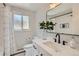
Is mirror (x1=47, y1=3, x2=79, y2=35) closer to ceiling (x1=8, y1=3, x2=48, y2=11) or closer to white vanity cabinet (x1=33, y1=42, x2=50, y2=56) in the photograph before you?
ceiling (x1=8, y1=3, x2=48, y2=11)

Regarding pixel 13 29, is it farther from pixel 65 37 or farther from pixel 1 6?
pixel 65 37

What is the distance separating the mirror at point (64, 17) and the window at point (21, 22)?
47 cm

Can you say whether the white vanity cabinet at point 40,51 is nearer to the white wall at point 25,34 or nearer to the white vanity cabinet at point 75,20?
the white wall at point 25,34

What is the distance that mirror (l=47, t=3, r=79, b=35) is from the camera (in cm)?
162

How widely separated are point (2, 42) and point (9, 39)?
0.49 ft

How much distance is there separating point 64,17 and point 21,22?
32.5 inches

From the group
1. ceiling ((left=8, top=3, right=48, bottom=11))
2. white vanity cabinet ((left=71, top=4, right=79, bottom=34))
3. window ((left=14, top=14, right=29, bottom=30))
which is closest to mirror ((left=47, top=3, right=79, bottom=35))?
white vanity cabinet ((left=71, top=4, right=79, bottom=34))

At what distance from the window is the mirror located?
471 millimetres

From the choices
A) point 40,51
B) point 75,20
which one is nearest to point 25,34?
point 40,51

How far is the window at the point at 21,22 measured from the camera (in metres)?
1.82

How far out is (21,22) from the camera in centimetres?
188

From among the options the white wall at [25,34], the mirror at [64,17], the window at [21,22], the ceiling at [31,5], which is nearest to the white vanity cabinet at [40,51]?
the white wall at [25,34]

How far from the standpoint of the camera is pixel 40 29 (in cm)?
196

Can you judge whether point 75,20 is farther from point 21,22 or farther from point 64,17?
point 21,22
